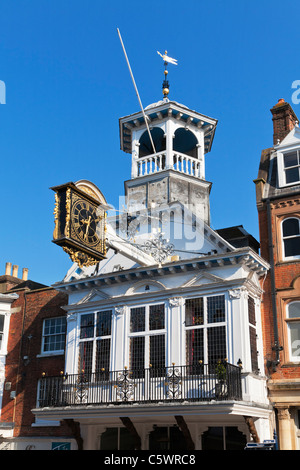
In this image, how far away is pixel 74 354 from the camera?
69.4 ft

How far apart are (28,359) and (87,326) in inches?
170

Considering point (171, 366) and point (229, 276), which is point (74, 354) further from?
point (229, 276)

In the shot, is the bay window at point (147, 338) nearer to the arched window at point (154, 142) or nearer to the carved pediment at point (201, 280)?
the carved pediment at point (201, 280)

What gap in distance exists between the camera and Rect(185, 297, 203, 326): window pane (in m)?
19.1

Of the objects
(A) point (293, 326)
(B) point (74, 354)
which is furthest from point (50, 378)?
(A) point (293, 326)

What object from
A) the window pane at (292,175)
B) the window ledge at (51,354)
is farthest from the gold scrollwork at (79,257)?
the window pane at (292,175)

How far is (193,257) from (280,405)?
19.9 feet

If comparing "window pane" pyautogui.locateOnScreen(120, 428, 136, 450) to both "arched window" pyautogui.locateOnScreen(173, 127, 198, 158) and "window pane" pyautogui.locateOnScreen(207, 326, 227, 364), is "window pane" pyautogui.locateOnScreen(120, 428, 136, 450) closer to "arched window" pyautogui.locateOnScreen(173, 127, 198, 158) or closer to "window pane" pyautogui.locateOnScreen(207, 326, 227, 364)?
"window pane" pyautogui.locateOnScreen(207, 326, 227, 364)

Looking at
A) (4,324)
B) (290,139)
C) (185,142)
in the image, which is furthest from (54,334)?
(290,139)

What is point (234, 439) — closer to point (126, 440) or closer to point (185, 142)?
point (126, 440)

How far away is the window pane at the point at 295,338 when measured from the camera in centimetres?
1877

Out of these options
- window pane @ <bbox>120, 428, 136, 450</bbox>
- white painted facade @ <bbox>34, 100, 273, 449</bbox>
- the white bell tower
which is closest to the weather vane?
the white bell tower
